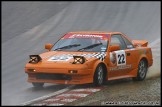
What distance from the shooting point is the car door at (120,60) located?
36.8 feet

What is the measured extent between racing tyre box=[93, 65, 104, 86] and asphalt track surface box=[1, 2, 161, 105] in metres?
2.05

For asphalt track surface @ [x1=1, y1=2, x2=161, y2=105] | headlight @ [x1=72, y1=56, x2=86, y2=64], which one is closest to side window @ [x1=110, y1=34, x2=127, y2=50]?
headlight @ [x1=72, y1=56, x2=86, y2=64]

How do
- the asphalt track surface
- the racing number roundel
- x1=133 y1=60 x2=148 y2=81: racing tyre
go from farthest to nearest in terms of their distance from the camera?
the asphalt track surface → x1=133 y1=60 x2=148 y2=81: racing tyre → the racing number roundel

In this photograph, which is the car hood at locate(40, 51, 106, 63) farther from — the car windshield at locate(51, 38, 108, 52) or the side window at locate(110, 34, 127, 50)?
the side window at locate(110, 34, 127, 50)

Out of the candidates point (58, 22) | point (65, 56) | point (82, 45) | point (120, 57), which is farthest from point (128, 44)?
point (58, 22)

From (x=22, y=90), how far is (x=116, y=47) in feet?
7.45

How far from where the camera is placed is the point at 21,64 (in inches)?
506

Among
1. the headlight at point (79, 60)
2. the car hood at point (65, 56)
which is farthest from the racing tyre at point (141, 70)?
the headlight at point (79, 60)

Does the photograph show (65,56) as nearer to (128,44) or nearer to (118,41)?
(118,41)

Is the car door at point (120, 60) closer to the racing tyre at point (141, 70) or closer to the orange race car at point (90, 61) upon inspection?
the orange race car at point (90, 61)

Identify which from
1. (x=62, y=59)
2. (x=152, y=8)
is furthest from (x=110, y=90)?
(x=152, y=8)

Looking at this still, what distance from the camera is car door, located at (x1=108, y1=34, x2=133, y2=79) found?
1121 cm

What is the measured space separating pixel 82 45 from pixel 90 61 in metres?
0.91

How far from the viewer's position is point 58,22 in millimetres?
19688
